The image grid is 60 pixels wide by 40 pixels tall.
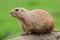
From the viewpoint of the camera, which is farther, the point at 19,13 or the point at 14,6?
the point at 14,6

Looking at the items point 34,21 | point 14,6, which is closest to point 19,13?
point 34,21

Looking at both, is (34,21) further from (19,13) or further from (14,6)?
(14,6)

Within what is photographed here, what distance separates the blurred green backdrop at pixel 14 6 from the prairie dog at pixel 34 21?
3818mm

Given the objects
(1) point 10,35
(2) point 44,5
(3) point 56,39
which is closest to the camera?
(3) point 56,39

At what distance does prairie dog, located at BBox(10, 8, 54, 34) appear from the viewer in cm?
1021

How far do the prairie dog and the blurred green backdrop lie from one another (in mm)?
3818

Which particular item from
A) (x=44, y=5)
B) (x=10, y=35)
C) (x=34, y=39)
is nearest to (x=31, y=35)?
(x=34, y=39)

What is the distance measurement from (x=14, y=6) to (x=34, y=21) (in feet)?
21.0

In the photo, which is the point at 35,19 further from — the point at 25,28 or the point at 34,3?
the point at 34,3

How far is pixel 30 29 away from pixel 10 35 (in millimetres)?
3315

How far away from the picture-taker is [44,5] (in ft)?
55.2

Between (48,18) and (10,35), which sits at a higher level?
(48,18)

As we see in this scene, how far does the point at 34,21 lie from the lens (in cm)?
1025

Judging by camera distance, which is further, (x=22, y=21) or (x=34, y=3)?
(x=34, y=3)
